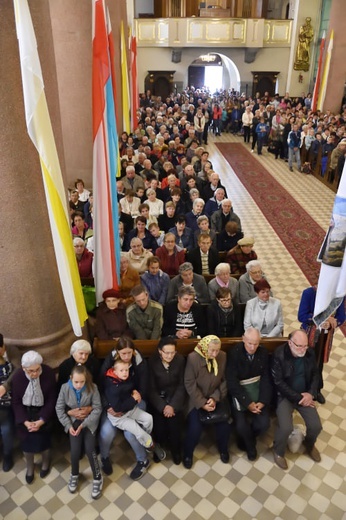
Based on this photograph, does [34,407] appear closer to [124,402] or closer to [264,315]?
[124,402]

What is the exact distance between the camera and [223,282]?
5.28 metres

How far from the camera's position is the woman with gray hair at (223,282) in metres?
5.20

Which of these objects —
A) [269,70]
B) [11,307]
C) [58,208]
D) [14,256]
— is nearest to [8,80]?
[58,208]

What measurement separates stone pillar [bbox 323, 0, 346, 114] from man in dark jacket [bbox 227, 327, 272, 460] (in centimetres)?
1502

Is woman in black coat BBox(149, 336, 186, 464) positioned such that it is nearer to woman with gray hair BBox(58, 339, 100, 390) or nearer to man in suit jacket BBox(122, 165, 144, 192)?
woman with gray hair BBox(58, 339, 100, 390)

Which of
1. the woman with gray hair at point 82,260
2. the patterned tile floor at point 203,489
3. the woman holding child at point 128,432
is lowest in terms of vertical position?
the patterned tile floor at point 203,489

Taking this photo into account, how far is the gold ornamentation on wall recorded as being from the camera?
2183 centimetres

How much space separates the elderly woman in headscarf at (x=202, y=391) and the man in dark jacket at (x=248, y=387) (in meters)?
0.10

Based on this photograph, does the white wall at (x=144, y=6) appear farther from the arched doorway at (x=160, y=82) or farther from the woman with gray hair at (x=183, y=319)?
the woman with gray hair at (x=183, y=319)

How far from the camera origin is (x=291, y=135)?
1360 centimetres

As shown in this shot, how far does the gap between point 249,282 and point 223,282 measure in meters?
0.30

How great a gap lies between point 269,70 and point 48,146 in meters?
22.1

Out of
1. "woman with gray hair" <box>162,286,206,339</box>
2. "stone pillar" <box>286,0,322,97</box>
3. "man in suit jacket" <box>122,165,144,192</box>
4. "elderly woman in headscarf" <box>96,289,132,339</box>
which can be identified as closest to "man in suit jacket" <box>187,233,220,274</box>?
"woman with gray hair" <box>162,286,206,339</box>

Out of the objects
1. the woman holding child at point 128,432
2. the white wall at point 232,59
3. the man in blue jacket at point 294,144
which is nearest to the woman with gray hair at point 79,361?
the woman holding child at point 128,432
